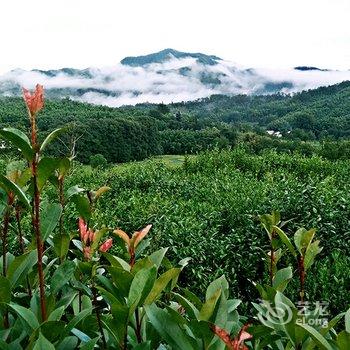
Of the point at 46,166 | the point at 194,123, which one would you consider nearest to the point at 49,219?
the point at 46,166

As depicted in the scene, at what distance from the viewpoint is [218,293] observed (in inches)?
47.9

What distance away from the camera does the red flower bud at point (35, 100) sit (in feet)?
4.25

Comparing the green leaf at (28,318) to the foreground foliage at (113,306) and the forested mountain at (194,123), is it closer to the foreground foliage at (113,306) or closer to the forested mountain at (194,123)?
the foreground foliage at (113,306)

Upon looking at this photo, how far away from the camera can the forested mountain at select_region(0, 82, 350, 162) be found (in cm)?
6625

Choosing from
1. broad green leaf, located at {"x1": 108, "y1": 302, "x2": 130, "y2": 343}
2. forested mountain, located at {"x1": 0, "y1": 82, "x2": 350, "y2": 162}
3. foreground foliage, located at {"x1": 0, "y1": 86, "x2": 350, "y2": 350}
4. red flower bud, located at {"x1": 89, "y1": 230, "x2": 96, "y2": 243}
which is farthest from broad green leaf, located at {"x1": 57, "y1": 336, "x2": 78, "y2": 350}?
forested mountain, located at {"x1": 0, "y1": 82, "x2": 350, "y2": 162}

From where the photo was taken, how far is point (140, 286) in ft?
4.13

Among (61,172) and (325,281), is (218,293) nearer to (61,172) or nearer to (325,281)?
(61,172)

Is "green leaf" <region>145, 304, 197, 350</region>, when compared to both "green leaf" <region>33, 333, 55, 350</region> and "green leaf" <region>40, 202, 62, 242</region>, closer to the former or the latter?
"green leaf" <region>33, 333, 55, 350</region>

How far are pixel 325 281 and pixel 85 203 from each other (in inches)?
126

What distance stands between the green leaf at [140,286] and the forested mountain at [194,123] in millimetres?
1260

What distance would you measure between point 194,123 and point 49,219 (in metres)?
97.6

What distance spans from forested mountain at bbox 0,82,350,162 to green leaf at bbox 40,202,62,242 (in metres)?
0.81

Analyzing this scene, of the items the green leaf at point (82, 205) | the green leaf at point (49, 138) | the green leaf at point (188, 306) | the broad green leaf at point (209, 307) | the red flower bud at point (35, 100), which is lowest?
the green leaf at point (188, 306)

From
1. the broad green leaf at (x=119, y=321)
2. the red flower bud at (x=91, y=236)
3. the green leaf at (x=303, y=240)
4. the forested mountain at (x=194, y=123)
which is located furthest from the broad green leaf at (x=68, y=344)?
the forested mountain at (x=194, y=123)
